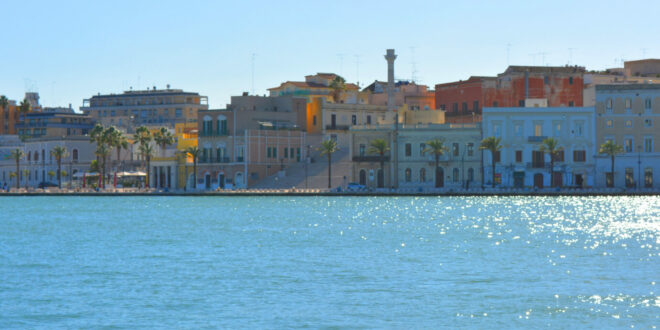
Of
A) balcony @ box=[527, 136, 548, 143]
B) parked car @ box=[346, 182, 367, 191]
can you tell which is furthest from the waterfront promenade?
balcony @ box=[527, 136, 548, 143]

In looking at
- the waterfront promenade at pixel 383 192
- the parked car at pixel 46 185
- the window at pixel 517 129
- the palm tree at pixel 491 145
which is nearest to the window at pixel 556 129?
the window at pixel 517 129

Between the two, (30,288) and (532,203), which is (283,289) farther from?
(532,203)

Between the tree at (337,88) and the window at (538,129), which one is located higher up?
the tree at (337,88)

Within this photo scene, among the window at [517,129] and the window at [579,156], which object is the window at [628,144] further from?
the window at [517,129]

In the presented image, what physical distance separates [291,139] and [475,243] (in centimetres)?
6390

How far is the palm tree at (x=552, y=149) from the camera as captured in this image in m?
98.1

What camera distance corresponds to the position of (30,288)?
36.5 metres

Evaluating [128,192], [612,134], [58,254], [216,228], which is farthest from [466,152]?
[58,254]

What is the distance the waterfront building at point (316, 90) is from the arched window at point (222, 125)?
12.9 m

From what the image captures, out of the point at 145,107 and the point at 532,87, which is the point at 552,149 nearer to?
the point at 532,87

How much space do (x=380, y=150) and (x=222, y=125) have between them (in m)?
18.4

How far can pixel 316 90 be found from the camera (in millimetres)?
127562

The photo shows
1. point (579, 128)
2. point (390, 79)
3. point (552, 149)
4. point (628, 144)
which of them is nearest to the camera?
point (552, 149)

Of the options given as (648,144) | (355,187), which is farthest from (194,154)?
(648,144)
